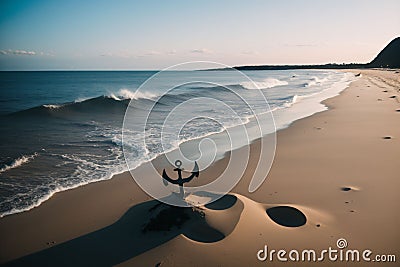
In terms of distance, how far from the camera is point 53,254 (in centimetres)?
421

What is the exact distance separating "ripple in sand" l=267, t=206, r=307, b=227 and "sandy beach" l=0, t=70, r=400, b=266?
0.06 feet

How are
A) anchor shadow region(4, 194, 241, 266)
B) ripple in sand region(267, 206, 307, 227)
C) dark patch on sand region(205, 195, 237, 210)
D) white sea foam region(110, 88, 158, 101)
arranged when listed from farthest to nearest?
white sea foam region(110, 88, 158, 101), dark patch on sand region(205, 195, 237, 210), ripple in sand region(267, 206, 307, 227), anchor shadow region(4, 194, 241, 266)

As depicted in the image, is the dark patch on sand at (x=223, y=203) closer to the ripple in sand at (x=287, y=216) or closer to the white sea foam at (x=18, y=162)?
the ripple in sand at (x=287, y=216)

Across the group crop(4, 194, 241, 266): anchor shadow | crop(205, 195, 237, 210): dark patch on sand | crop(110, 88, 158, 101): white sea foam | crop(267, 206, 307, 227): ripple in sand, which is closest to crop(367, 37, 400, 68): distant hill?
crop(110, 88, 158, 101): white sea foam

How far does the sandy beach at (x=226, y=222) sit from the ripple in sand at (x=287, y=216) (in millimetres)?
18

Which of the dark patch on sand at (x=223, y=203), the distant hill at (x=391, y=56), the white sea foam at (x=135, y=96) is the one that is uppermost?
the distant hill at (x=391, y=56)

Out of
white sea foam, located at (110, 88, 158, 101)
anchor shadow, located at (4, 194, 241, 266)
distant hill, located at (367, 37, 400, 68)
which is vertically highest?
distant hill, located at (367, 37, 400, 68)

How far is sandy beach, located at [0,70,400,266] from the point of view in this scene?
4066mm

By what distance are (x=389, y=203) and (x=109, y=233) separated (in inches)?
207

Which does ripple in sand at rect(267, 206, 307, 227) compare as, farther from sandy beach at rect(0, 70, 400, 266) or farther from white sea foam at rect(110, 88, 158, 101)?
white sea foam at rect(110, 88, 158, 101)

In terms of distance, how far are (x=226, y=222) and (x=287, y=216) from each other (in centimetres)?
130

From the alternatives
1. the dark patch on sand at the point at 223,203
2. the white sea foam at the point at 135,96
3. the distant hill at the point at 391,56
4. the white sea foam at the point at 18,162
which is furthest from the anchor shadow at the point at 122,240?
the distant hill at the point at 391,56

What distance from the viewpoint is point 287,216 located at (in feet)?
16.8

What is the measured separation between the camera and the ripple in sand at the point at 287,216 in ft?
16.0
